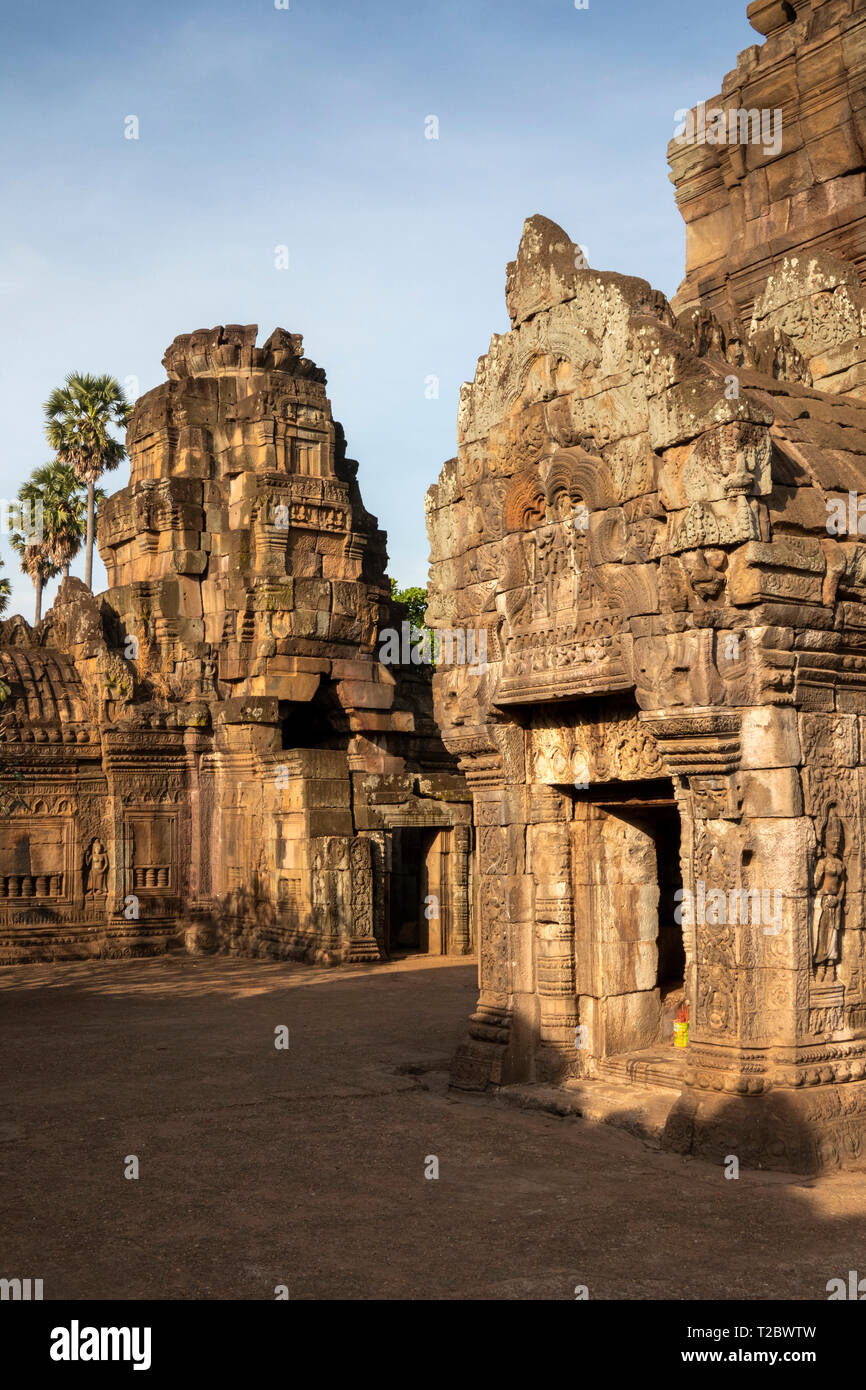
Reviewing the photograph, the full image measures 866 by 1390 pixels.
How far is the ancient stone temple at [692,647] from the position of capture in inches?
309

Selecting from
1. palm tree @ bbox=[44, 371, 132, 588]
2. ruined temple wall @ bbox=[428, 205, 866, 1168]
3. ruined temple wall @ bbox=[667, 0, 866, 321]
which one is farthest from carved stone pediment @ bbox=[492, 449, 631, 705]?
palm tree @ bbox=[44, 371, 132, 588]

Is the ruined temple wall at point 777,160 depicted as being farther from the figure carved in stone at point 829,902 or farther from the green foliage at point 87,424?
the green foliage at point 87,424

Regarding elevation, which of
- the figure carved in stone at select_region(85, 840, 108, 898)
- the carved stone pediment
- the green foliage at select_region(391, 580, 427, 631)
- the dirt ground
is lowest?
the dirt ground

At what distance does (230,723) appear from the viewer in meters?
20.8

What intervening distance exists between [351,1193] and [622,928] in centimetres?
326

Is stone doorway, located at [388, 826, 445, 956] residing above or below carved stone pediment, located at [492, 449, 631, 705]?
below

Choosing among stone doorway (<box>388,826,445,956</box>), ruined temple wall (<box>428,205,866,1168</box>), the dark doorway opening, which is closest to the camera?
ruined temple wall (<box>428,205,866,1168</box>)

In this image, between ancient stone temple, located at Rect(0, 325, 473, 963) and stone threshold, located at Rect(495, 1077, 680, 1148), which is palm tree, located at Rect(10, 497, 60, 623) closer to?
ancient stone temple, located at Rect(0, 325, 473, 963)

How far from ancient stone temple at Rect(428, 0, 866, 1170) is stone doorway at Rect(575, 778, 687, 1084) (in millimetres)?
23

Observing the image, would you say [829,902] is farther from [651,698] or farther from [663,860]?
[663,860]

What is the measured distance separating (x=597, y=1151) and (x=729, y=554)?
3710mm

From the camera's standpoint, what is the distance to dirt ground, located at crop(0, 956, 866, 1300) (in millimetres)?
6062

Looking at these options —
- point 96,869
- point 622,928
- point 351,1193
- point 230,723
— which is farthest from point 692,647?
point 96,869

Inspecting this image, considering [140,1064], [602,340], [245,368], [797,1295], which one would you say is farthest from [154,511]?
[797,1295]
